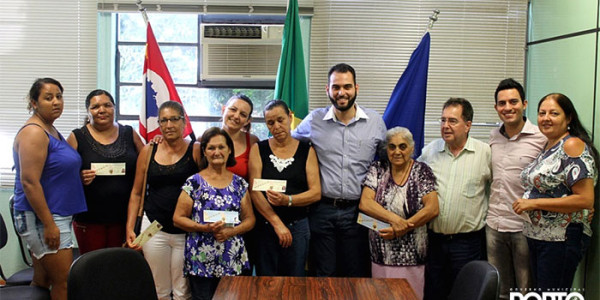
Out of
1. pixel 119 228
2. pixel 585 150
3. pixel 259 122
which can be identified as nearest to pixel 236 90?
pixel 259 122

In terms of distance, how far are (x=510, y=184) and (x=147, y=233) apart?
7.11 ft

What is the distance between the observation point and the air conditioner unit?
413 cm

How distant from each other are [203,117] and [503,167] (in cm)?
252

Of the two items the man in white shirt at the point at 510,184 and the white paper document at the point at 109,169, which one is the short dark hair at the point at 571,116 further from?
the white paper document at the point at 109,169

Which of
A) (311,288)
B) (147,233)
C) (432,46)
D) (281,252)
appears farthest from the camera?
(432,46)

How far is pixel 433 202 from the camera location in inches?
115

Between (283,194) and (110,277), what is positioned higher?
(283,194)

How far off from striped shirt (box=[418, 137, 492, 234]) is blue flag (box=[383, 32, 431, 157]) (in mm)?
557

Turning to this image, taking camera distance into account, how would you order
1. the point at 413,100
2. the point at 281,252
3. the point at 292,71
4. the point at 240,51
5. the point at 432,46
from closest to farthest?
the point at 281,252
the point at 413,100
the point at 292,71
the point at 240,51
the point at 432,46

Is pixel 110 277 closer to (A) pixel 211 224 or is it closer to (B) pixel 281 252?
(A) pixel 211 224

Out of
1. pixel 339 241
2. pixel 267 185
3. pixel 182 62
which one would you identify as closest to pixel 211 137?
pixel 267 185

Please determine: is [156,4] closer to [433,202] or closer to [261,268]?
[261,268]

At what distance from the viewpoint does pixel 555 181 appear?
2.77 m

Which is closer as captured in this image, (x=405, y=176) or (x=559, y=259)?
(x=559, y=259)
